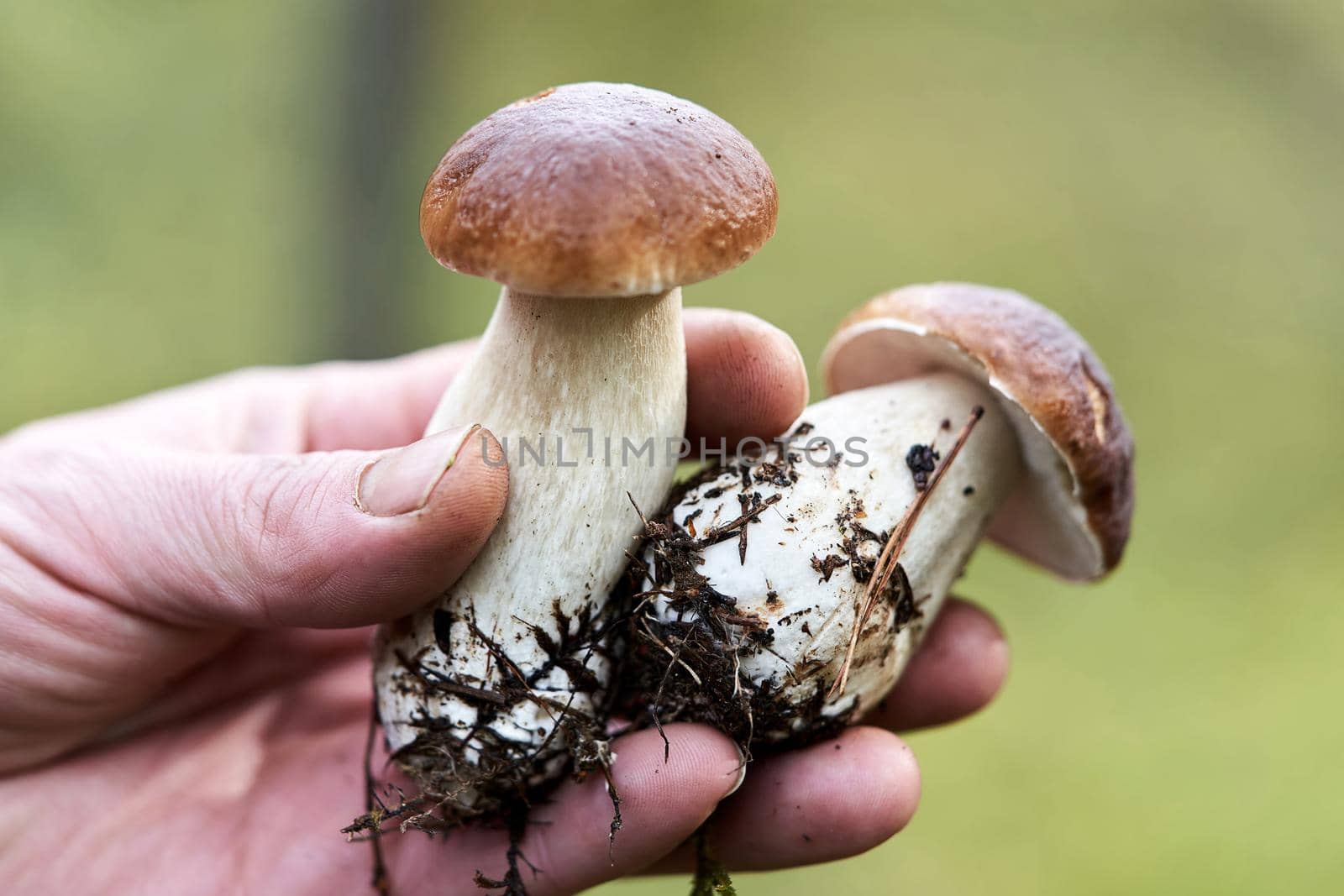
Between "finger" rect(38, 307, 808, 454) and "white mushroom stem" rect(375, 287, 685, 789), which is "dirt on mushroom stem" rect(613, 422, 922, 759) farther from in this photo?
"finger" rect(38, 307, 808, 454)

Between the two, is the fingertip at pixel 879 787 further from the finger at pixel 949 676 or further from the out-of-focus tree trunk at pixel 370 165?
the out-of-focus tree trunk at pixel 370 165

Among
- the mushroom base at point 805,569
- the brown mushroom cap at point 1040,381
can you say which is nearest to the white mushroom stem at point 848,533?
the mushroom base at point 805,569

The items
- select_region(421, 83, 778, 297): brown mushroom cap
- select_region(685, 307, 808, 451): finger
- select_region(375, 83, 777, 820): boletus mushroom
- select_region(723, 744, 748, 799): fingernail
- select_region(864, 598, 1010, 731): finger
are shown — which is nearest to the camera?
select_region(421, 83, 778, 297): brown mushroom cap

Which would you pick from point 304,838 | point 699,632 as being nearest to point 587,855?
point 699,632

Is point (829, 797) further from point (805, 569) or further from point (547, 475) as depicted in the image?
point (547, 475)

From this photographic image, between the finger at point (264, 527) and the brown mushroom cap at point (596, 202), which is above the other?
the brown mushroom cap at point (596, 202)

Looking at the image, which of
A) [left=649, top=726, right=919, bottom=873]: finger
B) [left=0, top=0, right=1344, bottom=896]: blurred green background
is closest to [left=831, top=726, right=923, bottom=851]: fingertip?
[left=649, top=726, right=919, bottom=873]: finger

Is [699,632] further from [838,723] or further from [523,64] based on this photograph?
[523,64]
